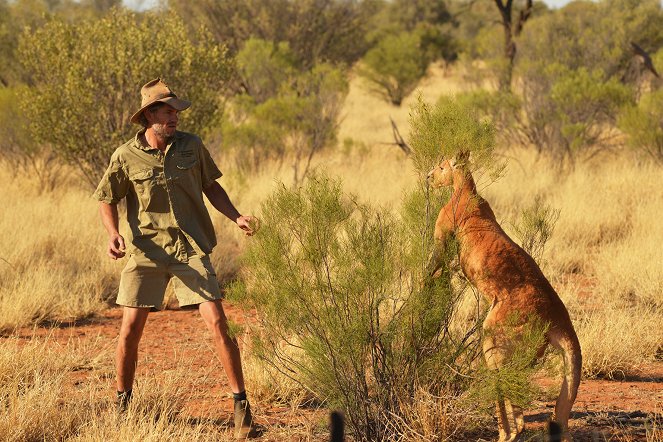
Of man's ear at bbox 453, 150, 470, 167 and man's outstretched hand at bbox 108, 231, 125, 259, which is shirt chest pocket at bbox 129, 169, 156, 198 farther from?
man's ear at bbox 453, 150, 470, 167

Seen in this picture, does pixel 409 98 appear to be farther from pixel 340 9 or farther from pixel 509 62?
pixel 509 62

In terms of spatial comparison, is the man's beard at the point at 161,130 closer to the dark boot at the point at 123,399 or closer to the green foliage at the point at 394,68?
the dark boot at the point at 123,399

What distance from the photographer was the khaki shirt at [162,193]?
4.63 meters

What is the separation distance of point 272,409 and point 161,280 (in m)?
1.02

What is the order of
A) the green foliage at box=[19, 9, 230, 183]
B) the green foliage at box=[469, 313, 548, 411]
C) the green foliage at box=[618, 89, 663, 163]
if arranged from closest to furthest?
the green foliage at box=[469, 313, 548, 411], the green foliage at box=[19, 9, 230, 183], the green foliage at box=[618, 89, 663, 163]

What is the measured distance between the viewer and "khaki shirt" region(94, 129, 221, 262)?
4629 mm

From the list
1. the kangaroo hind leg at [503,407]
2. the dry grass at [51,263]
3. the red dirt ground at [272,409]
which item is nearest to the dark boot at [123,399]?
the red dirt ground at [272,409]

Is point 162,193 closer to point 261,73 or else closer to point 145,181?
point 145,181

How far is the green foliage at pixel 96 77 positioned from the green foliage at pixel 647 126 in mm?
6956

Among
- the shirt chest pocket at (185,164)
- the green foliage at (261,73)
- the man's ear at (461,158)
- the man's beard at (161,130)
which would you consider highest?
the green foliage at (261,73)

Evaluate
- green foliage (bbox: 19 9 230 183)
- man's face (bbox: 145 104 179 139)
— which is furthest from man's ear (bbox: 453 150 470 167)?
green foliage (bbox: 19 9 230 183)

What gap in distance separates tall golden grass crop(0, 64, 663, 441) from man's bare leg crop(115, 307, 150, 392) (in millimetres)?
154

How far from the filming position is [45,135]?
1166 centimetres

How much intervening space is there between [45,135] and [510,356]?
8950 mm
